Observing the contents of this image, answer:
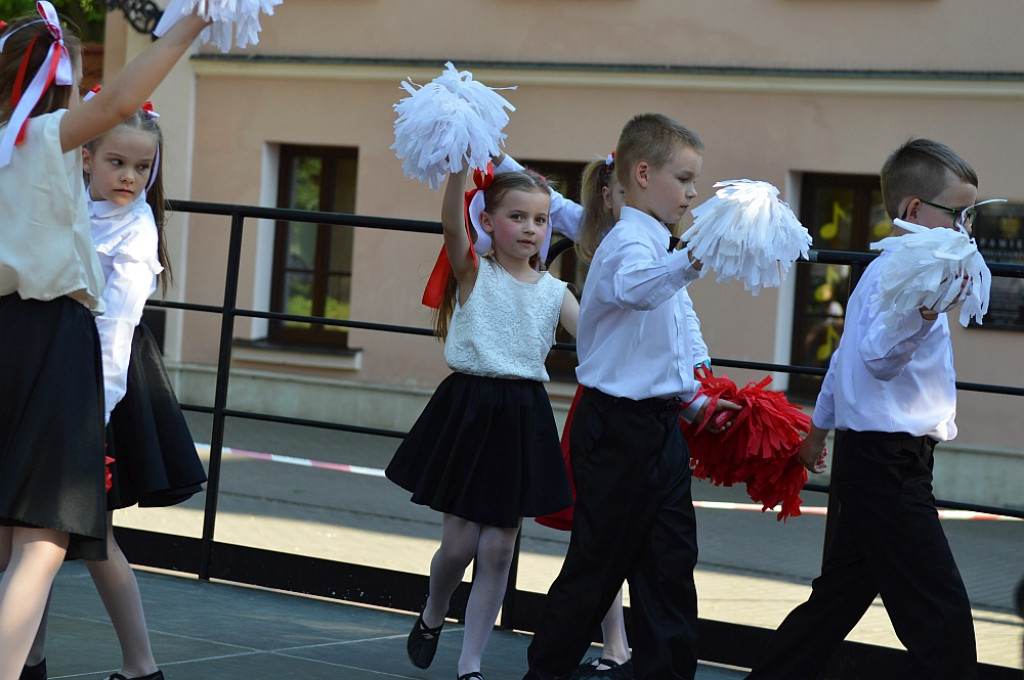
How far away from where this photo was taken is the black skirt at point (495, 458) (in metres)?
3.97

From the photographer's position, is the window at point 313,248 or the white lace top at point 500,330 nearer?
the white lace top at point 500,330

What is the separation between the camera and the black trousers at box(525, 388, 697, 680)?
3518 millimetres

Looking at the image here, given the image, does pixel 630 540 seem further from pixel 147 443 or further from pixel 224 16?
pixel 224 16

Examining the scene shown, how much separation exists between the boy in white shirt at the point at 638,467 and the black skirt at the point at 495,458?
351mm

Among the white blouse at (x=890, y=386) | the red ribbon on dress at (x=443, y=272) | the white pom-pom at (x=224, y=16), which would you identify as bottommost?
the white blouse at (x=890, y=386)

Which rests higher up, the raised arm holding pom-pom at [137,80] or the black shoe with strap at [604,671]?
the raised arm holding pom-pom at [137,80]

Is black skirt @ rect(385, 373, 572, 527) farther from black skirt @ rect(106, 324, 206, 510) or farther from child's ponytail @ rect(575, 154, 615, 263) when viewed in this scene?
black skirt @ rect(106, 324, 206, 510)

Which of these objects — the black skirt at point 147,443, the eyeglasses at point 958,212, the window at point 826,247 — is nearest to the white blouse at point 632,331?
the eyeglasses at point 958,212

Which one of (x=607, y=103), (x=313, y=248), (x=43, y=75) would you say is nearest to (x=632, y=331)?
(x=43, y=75)

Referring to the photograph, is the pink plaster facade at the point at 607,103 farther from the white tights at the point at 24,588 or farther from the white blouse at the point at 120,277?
the white tights at the point at 24,588

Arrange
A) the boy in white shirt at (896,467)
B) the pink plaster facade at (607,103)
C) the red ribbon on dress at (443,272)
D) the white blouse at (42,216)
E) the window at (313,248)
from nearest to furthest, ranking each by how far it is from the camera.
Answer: the white blouse at (42,216), the boy in white shirt at (896,467), the red ribbon on dress at (443,272), the pink plaster facade at (607,103), the window at (313,248)

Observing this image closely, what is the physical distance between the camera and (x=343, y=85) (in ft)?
46.8

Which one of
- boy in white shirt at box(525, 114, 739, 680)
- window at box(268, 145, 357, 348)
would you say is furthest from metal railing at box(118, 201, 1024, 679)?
window at box(268, 145, 357, 348)

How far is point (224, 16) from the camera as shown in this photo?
9.12ft
